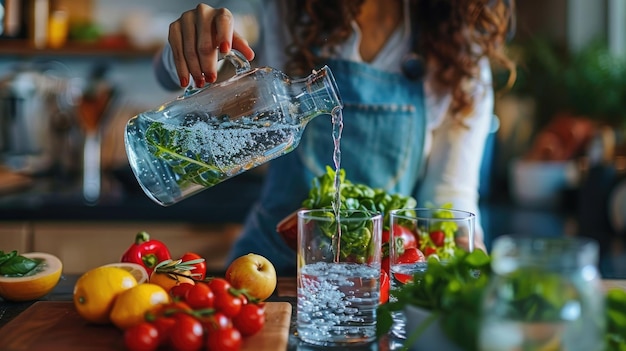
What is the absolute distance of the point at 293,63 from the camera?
173 centimetres

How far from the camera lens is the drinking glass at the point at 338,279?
1057 mm

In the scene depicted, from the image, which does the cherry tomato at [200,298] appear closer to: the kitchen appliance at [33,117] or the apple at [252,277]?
the apple at [252,277]

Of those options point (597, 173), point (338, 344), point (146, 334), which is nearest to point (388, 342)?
point (338, 344)

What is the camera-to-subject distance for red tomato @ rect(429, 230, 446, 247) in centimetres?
121

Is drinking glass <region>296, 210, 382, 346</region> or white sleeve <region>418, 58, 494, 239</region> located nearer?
drinking glass <region>296, 210, 382, 346</region>

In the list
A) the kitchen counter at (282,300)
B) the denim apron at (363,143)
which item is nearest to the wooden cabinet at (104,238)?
the denim apron at (363,143)

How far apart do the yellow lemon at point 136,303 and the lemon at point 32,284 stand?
270 mm

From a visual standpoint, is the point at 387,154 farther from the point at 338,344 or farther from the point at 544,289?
the point at 544,289

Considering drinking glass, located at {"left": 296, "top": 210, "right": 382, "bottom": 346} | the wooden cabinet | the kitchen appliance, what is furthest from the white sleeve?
the kitchen appliance

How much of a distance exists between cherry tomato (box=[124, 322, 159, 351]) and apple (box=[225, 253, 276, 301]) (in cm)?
19

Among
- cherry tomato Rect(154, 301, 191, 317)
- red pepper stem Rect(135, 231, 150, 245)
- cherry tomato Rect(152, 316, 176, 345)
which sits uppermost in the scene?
red pepper stem Rect(135, 231, 150, 245)

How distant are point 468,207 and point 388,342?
733 millimetres

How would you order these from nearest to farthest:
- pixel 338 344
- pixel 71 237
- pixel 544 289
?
pixel 544 289, pixel 338 344, pixel 71 237

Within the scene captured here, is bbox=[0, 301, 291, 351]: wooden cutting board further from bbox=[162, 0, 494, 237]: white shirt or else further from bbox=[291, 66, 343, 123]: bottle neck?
bbox=[162, 0, 494, 237]: white shirt
